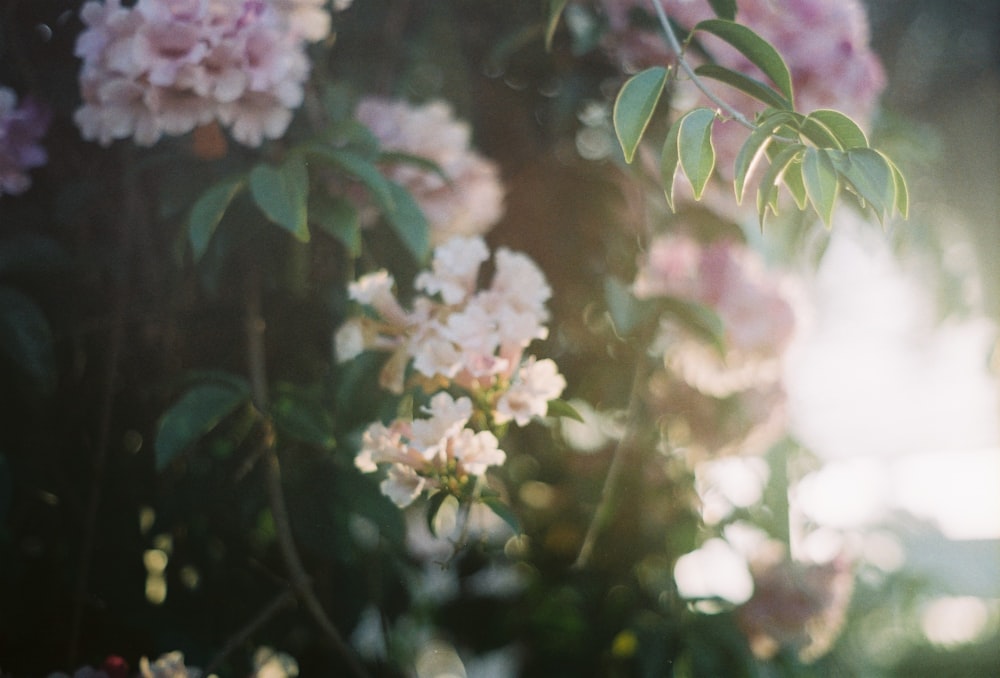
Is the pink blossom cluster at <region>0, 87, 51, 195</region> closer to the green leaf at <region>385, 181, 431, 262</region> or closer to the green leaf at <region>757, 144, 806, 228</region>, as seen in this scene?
the green leaf at <region>385, 181, 431, 262</region>

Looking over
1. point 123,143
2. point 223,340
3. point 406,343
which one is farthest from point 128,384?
point 406,343

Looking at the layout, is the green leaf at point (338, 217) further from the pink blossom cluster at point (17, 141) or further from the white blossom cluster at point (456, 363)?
the pink blossom cluster at point (17, 141)

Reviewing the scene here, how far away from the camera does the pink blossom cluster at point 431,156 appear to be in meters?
0.75

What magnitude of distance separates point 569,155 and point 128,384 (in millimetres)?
474

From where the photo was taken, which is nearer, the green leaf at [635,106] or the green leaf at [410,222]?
the green leaf at [635,106]

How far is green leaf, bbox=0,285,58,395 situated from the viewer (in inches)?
25.6

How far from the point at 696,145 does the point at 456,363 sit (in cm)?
19

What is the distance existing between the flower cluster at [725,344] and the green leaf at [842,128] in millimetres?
401

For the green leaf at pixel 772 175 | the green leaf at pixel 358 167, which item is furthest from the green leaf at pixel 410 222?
the green leaf at pixel 772 175

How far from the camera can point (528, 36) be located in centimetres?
86

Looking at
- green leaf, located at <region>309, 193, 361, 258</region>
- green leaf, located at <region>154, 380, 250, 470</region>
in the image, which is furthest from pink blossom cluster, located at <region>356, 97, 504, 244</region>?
green leaf, located at <region>154, 380, 250, 470</region>

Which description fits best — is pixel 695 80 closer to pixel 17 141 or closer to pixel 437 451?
pixel 437 451

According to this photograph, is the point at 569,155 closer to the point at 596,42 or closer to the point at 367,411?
the point at 596,42

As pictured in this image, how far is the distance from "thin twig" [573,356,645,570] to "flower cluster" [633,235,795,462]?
0.04 meters
